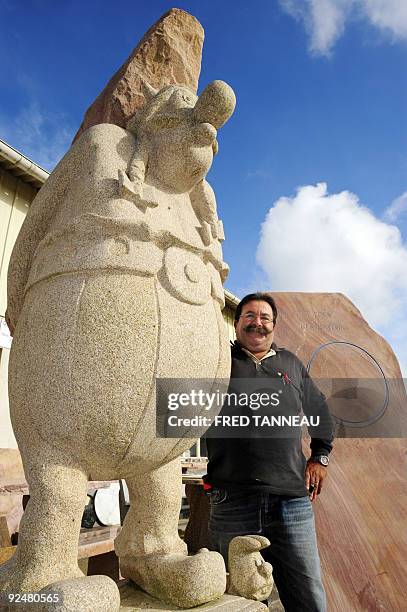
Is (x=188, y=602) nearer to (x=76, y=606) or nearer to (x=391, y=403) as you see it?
(x=76, y=606)

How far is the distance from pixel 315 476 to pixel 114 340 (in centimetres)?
136

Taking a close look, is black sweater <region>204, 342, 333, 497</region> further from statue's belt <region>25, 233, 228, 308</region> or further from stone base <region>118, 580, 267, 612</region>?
statue's belt <region>25, 233, 228, 308</region>

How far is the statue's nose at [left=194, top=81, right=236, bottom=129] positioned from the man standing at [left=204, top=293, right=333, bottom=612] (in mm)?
931

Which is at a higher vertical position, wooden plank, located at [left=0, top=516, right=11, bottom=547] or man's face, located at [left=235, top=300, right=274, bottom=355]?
man's face, located at [left=235, top=300, right=274, bottom=355]

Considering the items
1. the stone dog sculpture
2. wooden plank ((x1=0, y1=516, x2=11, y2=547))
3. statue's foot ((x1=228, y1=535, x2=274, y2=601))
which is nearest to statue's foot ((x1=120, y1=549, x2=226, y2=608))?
the stone dog sculpture

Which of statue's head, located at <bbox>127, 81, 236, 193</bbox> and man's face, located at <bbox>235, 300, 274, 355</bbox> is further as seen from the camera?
man's face, located at <bbox>235, 300, 274, 355</bbox>

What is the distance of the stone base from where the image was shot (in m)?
1.45

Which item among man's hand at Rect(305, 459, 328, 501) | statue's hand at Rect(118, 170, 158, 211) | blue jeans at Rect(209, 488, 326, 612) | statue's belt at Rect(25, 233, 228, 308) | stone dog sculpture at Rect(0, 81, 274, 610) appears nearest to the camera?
stone dog sculpture at Rect(0, 81, 274, 610)

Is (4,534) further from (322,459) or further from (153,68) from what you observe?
(153,68)

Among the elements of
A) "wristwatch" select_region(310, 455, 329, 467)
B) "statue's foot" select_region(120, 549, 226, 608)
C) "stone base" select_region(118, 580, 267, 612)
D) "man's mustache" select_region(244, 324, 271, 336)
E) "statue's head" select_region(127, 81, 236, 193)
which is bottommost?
"stone base" select_region(118, 580, 267, 612)

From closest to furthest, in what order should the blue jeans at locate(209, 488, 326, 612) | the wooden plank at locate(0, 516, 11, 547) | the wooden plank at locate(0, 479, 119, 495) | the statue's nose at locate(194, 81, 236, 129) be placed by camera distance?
the statue's nose at locate(194, 81, 236, 129) → the blue jeans at locate(209, 488, 326, 612) → the wooden plank at locate(0, 516, 11, 547) → the wooden plank at locate(0, 479, 119, 495)

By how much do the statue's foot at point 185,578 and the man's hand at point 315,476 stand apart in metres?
0.82

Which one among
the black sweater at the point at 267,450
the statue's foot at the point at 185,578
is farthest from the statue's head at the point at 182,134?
the statue's foot at the point at 185,578

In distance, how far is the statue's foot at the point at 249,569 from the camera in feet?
5.30
